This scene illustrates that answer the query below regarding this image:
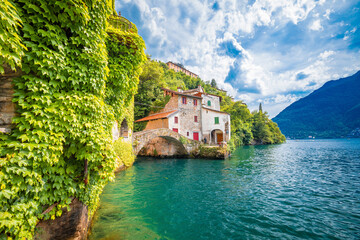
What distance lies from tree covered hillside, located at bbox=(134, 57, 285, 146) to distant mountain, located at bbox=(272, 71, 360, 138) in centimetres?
9146

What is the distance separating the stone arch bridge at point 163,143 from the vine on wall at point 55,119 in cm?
1249

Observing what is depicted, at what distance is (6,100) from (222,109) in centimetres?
4610

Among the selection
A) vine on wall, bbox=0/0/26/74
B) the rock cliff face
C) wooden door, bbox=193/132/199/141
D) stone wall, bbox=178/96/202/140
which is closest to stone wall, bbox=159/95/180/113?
stone wall, bbox=178/96/202/140

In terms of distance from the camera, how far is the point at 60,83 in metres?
3.22

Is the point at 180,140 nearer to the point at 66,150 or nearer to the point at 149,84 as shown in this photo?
the point at 149,84

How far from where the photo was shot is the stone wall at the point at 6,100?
8.95 feet

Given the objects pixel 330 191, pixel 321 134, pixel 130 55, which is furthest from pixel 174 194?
pixel 321 134

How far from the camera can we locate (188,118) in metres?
25.8

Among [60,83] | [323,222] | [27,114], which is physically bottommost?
[323,222]

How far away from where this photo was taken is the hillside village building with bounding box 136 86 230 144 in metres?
23.6

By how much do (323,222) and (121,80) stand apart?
350 inches

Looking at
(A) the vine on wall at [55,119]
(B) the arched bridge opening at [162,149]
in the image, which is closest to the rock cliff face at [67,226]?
(A) the vine on wall at [55,119]

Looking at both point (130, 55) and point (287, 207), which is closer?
point (130, 55)

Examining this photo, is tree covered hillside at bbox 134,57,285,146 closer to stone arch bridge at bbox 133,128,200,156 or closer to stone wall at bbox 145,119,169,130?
stone wall at bbox 145,119,169,130
